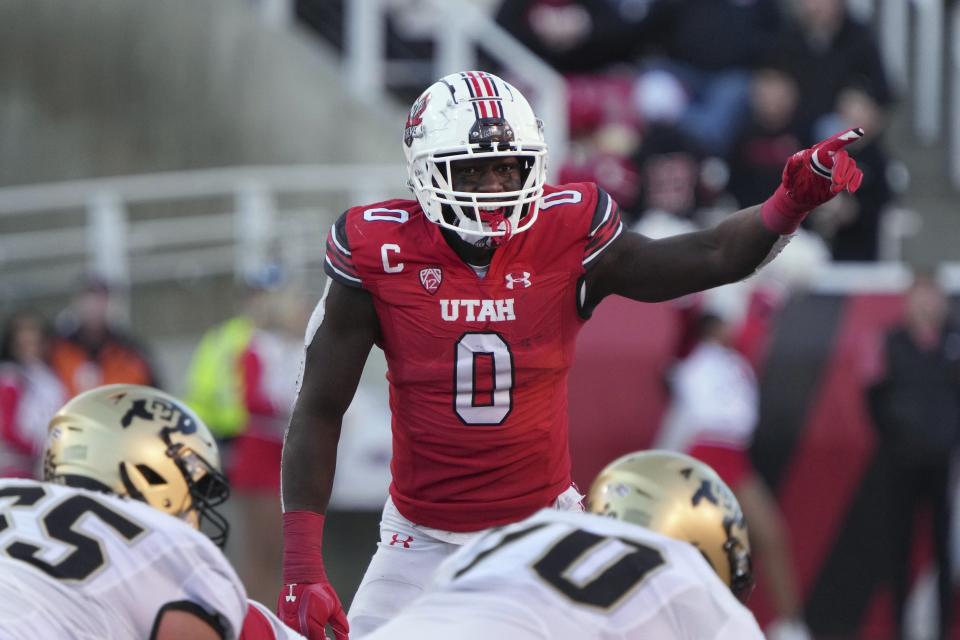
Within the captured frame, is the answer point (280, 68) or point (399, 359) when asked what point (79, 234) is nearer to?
point (280, 68)

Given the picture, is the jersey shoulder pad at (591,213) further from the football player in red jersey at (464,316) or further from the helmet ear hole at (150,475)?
the helmet ear hole at (150,475)

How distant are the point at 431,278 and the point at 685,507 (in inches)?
34.0

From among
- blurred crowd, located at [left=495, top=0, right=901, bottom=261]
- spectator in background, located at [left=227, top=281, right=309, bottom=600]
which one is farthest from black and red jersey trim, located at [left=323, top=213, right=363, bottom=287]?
blurred crowd, located at [left=495, top=0, right=901, bottom=261]

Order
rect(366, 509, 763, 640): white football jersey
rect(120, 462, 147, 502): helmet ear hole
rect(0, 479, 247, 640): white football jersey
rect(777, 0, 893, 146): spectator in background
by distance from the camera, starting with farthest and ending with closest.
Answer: rect(777, 0, 893, 146): spectator in background
rect(120, 462, 147, 502): helmet ear hole
rect(0, 479, 247, 640): white football jersey
rect(366, 509, 763, 640): white football jersey

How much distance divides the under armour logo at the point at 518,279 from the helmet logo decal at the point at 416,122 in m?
0.43

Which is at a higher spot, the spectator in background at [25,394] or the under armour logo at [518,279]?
the under armour logo at [518,279]

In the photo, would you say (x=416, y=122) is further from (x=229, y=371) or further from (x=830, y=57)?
(x=830, y=57)

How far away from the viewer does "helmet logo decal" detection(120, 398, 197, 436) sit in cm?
434

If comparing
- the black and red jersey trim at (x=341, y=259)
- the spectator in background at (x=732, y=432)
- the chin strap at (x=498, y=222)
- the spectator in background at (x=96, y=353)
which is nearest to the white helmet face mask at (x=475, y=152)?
the chin strap at (x=498, y=222)

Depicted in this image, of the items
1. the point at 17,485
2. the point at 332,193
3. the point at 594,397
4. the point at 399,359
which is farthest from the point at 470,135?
the point at 332,193

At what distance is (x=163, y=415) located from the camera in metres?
4.38


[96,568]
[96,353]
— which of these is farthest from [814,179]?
[96,353]

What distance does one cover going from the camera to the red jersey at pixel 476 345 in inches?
170

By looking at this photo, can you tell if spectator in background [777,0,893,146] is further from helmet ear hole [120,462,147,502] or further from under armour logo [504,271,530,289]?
helmet ear hole [120,462,147,502]
